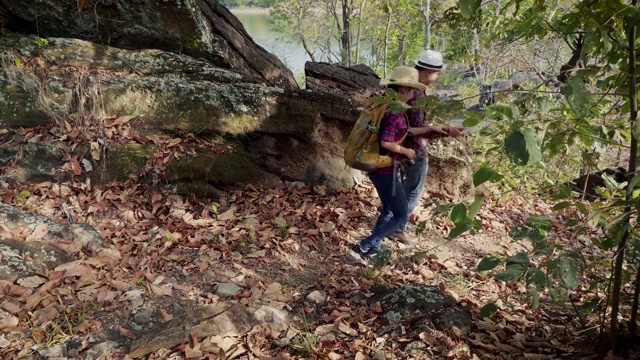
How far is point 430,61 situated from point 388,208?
1401 mm

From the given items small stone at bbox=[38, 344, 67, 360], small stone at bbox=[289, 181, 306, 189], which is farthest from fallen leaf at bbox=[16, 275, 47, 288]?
small stone at bbox=[289, 181, 306, 189]

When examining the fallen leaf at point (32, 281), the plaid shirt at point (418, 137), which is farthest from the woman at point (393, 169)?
the fallen leaf at point (32, 281)

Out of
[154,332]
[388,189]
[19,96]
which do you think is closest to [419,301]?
[388,189]

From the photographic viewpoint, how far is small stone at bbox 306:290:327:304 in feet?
12.6

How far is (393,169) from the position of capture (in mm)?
4219

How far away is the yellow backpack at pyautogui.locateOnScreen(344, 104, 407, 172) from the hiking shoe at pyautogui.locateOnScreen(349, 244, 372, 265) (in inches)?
34.8

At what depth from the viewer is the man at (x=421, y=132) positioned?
4.11 m

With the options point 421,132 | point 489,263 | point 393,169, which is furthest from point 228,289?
point 489,263

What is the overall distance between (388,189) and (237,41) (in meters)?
3.98

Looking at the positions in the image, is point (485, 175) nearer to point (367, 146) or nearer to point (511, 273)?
point (511, 273)

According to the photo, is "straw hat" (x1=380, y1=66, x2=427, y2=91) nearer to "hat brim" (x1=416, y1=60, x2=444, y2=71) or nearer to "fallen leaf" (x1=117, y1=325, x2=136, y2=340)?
"hat brim" (x1=416, y1=60, x2=444, y2=71)

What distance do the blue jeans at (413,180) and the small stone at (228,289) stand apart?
1.56m

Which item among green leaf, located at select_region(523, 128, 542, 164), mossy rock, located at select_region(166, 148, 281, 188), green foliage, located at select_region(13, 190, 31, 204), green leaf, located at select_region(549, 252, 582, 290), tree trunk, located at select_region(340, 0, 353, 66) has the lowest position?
green foliage, located at select_region(13, 190, 31, 204)

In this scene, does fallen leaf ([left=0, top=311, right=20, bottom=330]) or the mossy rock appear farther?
the mossy rock
